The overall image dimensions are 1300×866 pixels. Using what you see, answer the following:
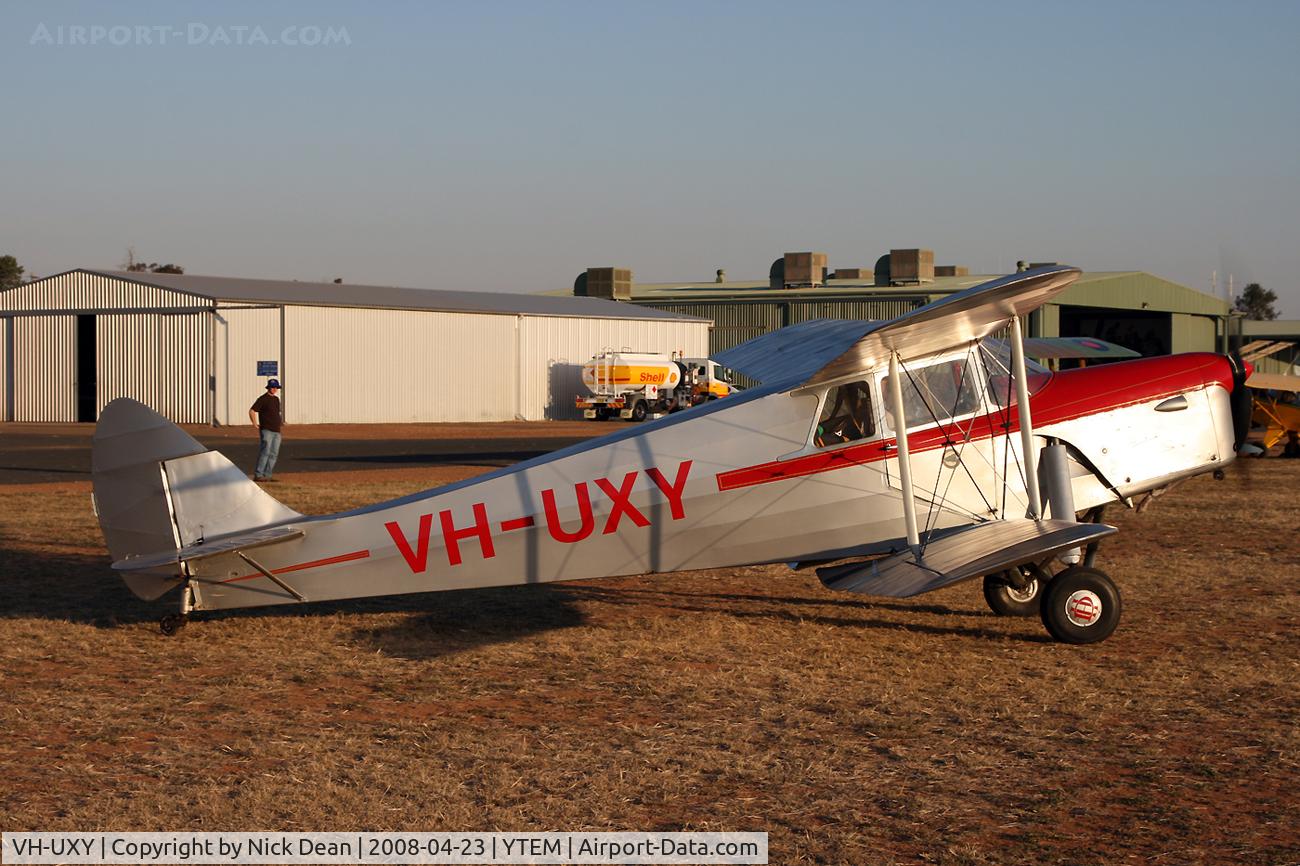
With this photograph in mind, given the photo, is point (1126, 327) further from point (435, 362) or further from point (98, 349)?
point (98, 349)

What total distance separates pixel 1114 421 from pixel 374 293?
4541 centimetres

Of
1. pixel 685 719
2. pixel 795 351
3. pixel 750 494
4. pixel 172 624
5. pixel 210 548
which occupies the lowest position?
pixel 685 719

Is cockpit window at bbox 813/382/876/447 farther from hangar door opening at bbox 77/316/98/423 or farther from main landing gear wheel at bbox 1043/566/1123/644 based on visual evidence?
hangar door opening at bbox 77/316/98/423

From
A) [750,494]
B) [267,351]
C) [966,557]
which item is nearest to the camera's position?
[966,557]

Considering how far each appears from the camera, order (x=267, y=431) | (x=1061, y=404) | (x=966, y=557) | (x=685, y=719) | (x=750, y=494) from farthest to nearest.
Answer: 1. (x=267, y=431)
2. (x=1061, y=404)
3. (x=750, y=494)
4. (x=966, y=557)
5. (x=685, y=719)

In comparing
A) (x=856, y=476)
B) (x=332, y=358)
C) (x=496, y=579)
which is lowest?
(x=496, y=579)

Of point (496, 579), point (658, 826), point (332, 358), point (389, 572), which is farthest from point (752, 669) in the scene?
point (332, 358)

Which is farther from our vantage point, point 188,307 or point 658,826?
point 188,307

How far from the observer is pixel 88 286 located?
47594 millimetres

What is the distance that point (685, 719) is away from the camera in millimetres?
7180

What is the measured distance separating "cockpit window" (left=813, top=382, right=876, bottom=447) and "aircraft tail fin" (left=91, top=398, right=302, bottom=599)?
12.9ft

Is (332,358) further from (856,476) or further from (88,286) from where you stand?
(856,476)

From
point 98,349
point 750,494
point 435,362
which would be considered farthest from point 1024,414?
point 98,349

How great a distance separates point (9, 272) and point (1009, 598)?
3969 inches
